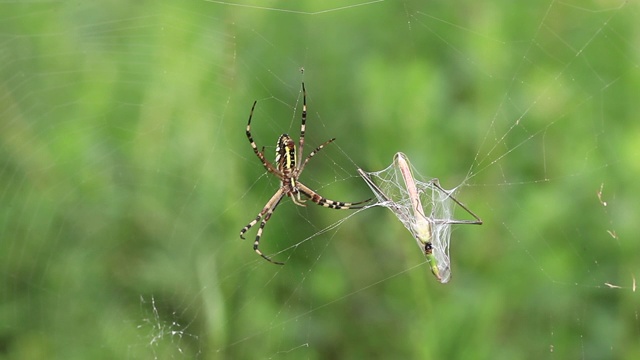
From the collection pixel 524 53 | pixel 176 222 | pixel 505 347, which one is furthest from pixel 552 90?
pixel 176 222

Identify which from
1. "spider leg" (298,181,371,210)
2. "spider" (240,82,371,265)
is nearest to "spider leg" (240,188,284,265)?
"spider" (240,82,371,265)

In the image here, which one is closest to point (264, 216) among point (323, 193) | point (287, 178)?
point (287, 178)

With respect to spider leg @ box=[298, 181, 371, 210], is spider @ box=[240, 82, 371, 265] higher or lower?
higher

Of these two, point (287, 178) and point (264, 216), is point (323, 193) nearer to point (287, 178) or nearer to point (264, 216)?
point (287, 178)

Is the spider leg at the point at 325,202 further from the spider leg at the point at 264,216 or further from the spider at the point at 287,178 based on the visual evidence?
the spider leg at the point at 264,216

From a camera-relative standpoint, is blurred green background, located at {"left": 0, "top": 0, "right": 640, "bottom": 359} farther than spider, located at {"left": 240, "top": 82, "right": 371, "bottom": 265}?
No

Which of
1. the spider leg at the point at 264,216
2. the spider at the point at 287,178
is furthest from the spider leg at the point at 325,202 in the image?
the spider leg at the point at 264,216

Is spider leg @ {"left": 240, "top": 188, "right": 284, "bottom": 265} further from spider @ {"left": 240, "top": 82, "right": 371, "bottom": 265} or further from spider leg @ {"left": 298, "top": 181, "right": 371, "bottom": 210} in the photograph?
spider leg @ {"left": 298, "top": 181, "right": 371, "bottom": 210}

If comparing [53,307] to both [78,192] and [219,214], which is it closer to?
[78,192]
